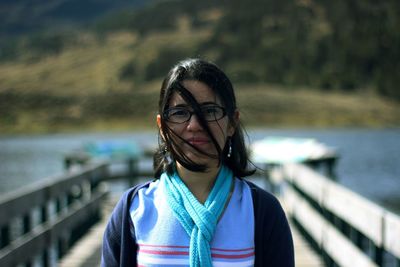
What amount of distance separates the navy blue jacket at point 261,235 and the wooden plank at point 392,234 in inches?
55.6

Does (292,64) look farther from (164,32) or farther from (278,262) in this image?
(278,262)

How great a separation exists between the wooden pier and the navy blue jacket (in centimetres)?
144

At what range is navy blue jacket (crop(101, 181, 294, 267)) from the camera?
2477 millimetres

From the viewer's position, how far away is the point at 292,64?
112 m

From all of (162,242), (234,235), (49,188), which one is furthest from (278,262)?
(49,188)

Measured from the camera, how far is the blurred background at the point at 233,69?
264ft

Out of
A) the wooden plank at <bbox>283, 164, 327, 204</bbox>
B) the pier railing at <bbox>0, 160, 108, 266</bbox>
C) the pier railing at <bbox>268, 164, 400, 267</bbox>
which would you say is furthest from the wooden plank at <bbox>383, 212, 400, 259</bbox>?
the wooden plank at <bbox>283, 164, 327, 204</bbox>

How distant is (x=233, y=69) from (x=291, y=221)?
9900 centimetres

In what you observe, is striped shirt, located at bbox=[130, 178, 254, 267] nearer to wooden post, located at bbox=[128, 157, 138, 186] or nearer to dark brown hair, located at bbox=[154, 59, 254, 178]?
dark brown hair, located at bbox=[154, 59, 254, 178]

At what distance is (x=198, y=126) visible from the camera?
2469 millimetres

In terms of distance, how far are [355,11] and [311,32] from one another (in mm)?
7843

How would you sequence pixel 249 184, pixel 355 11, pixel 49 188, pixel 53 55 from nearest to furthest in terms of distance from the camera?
pixel 249 184 < pixel 49 188 < pixel 355 11 < pixel 53 55

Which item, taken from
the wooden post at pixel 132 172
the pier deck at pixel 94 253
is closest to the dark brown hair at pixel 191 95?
the pier deck at pixel 94 253

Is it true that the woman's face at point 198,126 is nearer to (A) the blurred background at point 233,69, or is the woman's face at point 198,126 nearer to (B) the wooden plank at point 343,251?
(B) the wooden plank at point 343,251
